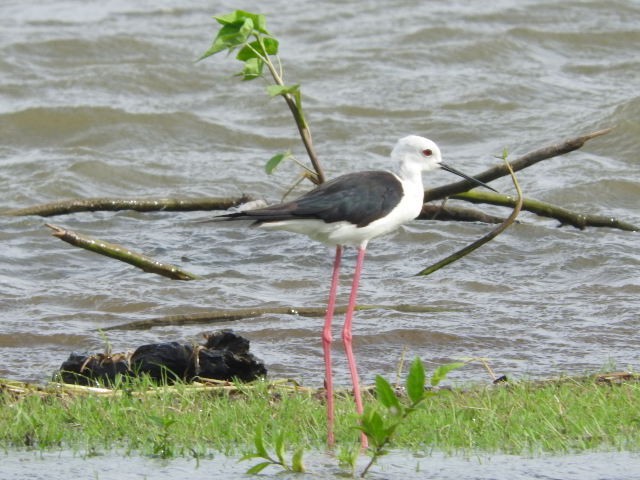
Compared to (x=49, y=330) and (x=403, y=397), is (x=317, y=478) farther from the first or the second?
(x=49, y=330)

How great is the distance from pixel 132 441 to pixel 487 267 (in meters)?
5.03

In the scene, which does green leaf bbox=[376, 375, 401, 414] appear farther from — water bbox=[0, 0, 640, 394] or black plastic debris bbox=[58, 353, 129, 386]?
water bbox=[0, 0, 640, 394]

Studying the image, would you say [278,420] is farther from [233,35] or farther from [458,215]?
[458,215]

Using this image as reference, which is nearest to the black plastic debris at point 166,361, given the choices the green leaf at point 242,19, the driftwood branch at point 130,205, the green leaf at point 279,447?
the green leaf at point 242,19

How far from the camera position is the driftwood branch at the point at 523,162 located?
7.65 meters

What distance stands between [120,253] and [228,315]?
0.78 meters

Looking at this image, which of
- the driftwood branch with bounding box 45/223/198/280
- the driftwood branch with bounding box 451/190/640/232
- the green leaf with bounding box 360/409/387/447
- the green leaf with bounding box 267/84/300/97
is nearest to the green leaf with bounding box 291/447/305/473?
the green leaf with bounding box 360/409/387/447

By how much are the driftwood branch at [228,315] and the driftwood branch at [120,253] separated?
1.40 feet

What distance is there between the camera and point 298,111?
7926 millimetres

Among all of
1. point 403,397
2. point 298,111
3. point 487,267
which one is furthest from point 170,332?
point 487,267

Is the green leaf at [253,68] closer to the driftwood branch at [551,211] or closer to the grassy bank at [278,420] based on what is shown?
the driftwood branch at [551,211]

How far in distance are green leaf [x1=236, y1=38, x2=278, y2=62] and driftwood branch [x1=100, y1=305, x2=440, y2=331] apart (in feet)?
5.22

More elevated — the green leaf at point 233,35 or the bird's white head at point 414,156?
the green leaf at point 233,35

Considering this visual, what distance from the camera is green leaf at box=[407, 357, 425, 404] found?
4.46 metres
